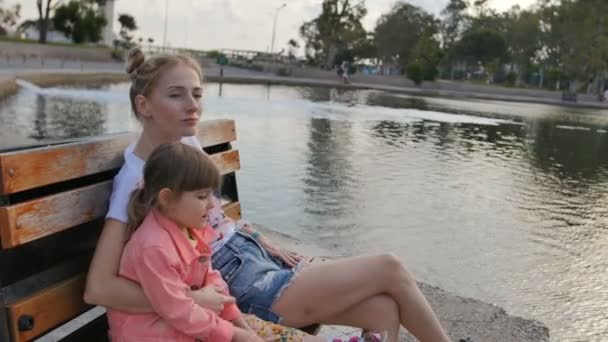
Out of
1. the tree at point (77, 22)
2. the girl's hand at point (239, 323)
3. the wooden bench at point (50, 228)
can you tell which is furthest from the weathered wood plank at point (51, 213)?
the tree at point (77, 22)

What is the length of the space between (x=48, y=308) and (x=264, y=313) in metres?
0.80

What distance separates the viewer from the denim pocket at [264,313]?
2.51 m

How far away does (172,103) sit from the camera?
2.46 m

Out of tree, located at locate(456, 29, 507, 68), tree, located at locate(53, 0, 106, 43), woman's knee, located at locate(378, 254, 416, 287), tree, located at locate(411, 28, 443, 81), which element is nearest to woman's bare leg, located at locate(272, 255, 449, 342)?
woman's knee, located at locate(378, 254, 416, 287)

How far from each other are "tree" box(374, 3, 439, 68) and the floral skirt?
7483cm

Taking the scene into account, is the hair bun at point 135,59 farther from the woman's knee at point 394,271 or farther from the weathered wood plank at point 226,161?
the woman's knee at point 394,271

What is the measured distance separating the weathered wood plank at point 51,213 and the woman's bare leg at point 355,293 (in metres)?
0.75

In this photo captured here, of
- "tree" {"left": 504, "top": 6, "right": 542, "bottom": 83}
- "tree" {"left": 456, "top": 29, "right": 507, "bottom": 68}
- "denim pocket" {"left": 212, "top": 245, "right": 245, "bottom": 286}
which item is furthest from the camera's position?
"tree" {"left": 456, "top": 29, "right": 507, "bottom": 68}

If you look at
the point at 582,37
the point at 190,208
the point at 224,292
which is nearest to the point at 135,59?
the point at 190,208

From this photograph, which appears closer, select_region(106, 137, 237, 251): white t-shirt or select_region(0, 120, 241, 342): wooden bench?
select_region(0, 120, 241, 342): wooden bench

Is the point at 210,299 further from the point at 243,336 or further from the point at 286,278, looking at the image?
the point at 286,278

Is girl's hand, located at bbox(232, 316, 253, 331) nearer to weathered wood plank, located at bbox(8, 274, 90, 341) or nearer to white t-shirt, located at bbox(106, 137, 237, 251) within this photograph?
white t-shirt, located at bbox(106, 137, 237, 251)

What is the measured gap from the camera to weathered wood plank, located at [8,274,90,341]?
6.22 feet

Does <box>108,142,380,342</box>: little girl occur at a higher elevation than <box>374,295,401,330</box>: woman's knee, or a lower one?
higher
